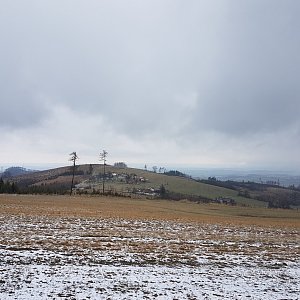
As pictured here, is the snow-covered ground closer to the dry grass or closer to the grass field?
the grass field

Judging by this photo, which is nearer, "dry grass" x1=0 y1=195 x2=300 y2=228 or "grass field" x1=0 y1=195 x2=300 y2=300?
"grass field" x1=0 y1=195 x2=300 y2=300

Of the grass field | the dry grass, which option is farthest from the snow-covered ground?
the dry grass

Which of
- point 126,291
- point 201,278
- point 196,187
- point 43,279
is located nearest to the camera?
point 126,291

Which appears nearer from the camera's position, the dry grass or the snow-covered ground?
the snow-covered ground

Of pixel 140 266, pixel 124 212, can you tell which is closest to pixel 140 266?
pixel 140 266

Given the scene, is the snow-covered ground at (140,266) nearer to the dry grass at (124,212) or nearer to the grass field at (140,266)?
the grass field at (140,266)

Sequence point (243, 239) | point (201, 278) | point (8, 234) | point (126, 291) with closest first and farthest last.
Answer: point (126, 291), point (201, 278), point (8, 234), point (243, 239)

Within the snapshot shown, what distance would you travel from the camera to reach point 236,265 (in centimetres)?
1498

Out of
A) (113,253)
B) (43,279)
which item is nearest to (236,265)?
(113,253)

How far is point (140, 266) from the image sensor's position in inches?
553

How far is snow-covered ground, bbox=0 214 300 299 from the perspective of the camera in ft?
35.6

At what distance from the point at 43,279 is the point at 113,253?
16.9 feet

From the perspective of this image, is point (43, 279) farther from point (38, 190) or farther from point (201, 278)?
point (38, 190)

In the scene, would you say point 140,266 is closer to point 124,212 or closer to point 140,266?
point 140,266
